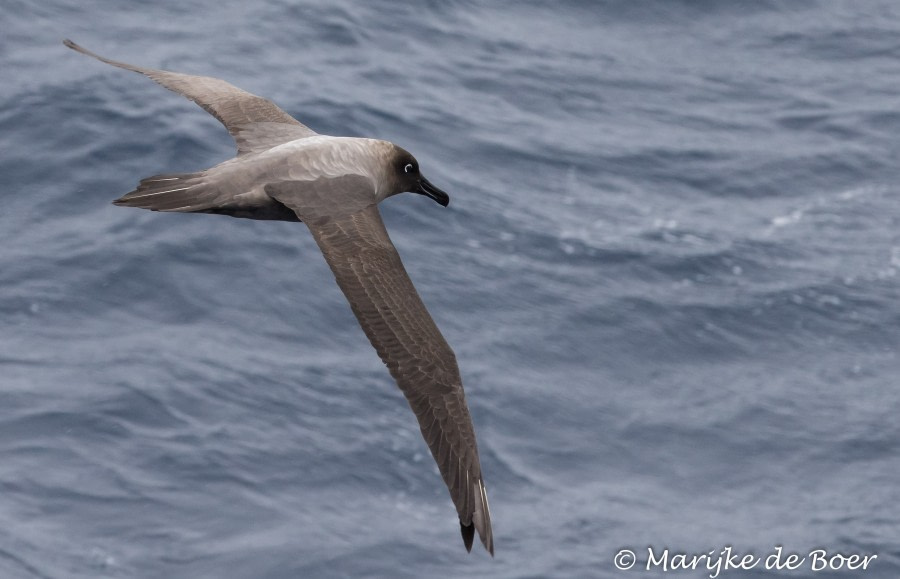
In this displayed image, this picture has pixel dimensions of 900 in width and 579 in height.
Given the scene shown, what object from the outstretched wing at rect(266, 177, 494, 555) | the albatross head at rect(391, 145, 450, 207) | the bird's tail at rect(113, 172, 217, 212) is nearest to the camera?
the outstretched wing at rect(266, 177, 494, 555)

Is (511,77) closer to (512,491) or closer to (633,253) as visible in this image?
(633,253)

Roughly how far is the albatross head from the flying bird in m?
0.01

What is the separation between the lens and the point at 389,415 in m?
20.5

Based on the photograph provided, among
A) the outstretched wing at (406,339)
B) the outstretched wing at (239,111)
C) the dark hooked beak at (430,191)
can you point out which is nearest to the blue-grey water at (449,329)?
the outstretched wing at (239,111)

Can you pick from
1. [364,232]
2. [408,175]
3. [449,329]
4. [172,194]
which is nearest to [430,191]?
[408,175]

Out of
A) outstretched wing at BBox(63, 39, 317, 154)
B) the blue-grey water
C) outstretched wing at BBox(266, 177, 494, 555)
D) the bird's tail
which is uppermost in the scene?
the bird's tail

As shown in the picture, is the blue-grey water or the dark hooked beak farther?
the blue-grey water

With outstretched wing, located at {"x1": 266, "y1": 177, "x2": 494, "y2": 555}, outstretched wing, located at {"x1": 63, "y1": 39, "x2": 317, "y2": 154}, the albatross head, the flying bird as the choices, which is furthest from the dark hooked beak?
outstretched wing, located at {"x1": 266, "y1": 177, "x2": 494, "y2": 555}

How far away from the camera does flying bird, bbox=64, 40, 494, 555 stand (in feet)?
38.7

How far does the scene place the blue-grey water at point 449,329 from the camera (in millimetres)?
19219

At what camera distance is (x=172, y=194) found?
12.3m

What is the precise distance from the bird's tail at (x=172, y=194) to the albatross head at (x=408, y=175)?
6.48ft

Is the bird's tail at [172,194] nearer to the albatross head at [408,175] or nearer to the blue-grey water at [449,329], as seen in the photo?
the albatross head at [408,175]

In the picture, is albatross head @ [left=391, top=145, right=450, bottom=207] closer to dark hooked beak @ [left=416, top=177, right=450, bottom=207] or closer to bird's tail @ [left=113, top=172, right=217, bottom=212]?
dark hooked beak @ [left=416, top=177, right=450, bottom=207]
